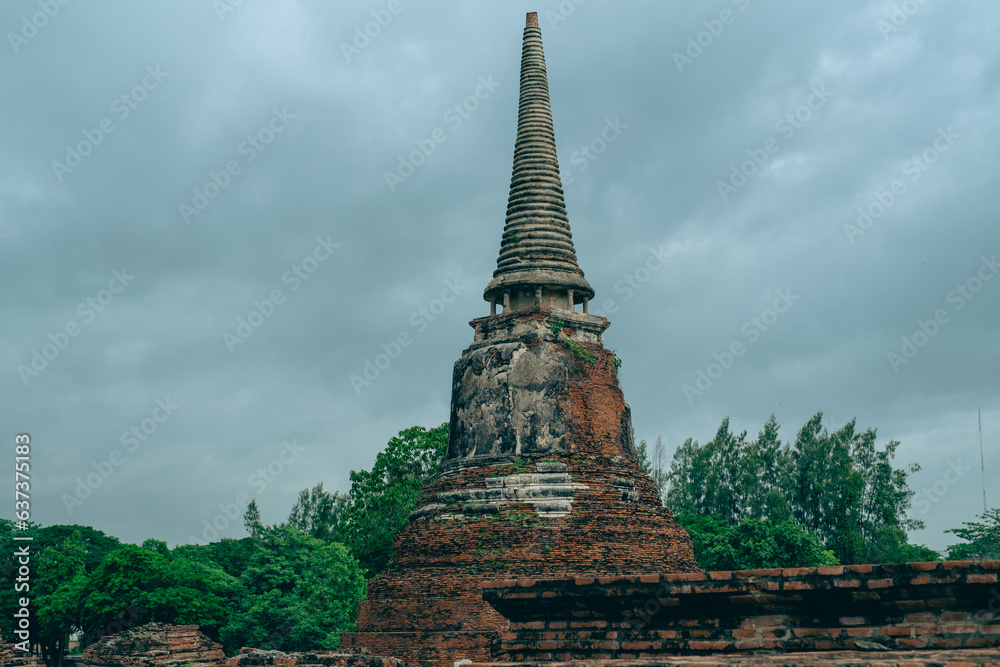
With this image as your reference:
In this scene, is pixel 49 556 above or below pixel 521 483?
above

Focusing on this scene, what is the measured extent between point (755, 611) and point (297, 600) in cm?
3097

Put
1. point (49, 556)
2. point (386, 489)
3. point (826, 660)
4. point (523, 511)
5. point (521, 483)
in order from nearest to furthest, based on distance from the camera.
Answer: point (826, 660) → point (523, 511) → point (521, 483) → point (386, 489) → point (49, 556)

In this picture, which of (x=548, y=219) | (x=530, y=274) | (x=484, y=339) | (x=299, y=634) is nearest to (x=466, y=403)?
(x=484, y=339)

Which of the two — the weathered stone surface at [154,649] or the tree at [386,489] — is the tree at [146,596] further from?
the weathered stone surface at [154,649]

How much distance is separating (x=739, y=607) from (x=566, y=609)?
153 centimetres

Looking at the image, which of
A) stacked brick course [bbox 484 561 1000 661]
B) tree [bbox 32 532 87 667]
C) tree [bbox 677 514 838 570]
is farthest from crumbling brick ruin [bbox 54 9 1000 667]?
tree [bbox 32 532 87 667]

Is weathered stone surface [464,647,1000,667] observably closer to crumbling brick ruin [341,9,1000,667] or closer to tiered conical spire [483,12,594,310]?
crumbling brick ruin [341,9,1000,667]

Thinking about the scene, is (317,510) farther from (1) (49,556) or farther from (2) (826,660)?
(2) (826,660)

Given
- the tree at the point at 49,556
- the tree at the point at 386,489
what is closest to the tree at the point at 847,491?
the tree at the point at 386,489

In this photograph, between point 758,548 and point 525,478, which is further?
point 758,548

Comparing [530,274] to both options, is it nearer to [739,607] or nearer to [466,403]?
[466,403]

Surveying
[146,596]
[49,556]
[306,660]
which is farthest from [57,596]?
[306,660]

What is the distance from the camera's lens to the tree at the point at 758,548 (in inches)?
1444

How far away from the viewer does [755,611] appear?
24.6 feet
